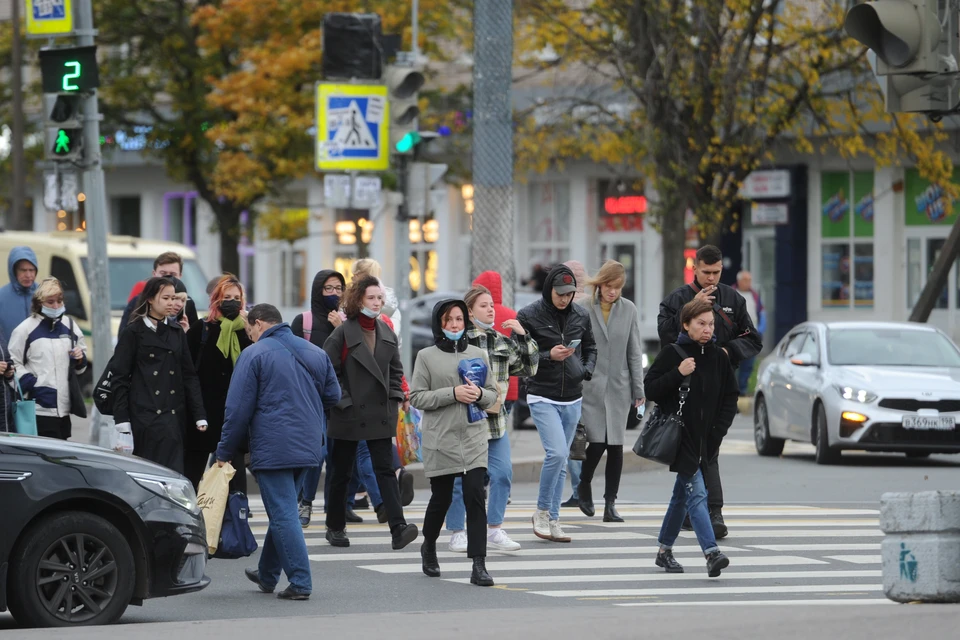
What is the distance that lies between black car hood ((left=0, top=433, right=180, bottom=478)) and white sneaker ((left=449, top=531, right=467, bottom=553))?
301cm

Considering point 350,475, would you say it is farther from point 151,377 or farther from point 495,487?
point 151,377

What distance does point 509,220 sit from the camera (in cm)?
1745

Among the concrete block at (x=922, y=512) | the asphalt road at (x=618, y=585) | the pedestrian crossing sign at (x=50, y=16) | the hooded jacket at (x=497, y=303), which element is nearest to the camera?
the asphalt road at (x=618, y=585)

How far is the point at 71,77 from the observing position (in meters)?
15.7

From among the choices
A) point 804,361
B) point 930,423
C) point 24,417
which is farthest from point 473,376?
point 804,361

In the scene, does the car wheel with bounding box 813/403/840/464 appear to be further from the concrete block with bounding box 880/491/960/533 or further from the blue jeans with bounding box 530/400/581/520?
the concrete block with bounding box 880/491/960/533

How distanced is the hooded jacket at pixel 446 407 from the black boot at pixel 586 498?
315 cm

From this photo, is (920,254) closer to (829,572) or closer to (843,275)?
(843,275)

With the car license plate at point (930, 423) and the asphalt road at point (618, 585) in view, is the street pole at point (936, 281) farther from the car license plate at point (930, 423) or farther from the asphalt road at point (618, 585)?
the asphalt road at point (618, 585)

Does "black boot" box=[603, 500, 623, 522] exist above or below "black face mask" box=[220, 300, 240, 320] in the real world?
below

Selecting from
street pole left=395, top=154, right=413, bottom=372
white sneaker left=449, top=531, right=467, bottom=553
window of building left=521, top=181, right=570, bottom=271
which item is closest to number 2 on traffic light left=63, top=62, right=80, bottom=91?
street pole left=395, top=154, right=413, bottom=372

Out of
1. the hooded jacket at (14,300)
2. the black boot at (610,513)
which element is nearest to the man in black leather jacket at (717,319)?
the black boot at (610,513)

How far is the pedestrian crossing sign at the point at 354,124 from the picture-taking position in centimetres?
1662

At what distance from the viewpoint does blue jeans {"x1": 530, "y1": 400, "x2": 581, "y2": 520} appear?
38.4 feet
